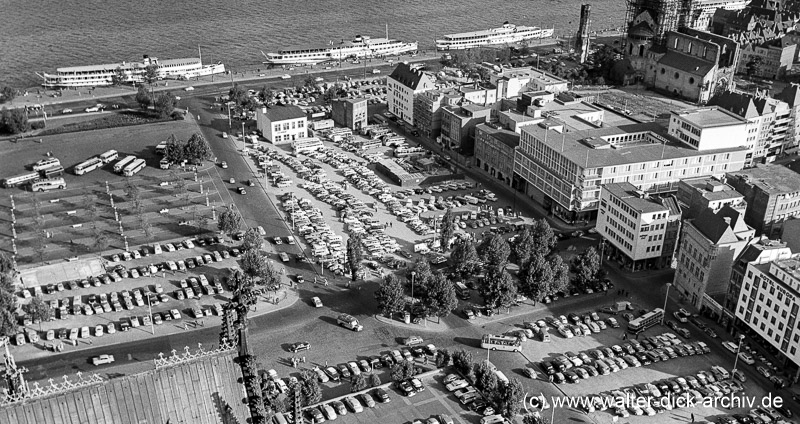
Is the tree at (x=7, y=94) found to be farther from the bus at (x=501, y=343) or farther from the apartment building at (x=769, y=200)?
the apartment building at (x=769, y=200)

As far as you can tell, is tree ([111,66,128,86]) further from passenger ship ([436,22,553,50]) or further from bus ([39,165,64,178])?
passenger ship ([436,22,553,50])

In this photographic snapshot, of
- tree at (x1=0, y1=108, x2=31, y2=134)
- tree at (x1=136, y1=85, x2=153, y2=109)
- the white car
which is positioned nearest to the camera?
the white car

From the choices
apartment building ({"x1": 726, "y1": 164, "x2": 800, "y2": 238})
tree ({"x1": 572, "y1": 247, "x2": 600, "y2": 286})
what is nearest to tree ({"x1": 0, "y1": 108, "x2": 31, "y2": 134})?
tree ({"x1": 572, "y1": 247, "x2": 600, "y2": 286})

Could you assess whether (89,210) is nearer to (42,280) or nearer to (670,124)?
(42,280)

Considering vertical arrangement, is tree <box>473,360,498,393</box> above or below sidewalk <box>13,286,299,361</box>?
above

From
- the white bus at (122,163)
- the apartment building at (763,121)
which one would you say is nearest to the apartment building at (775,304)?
the apartment building at (763,121)

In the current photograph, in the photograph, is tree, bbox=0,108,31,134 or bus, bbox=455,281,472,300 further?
tree, bbox=0,108,31,134

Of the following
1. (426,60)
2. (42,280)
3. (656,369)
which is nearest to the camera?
(656,369)

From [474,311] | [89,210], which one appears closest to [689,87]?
[474,311]

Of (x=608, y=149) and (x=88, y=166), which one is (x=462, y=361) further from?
(x=88, y=166)
